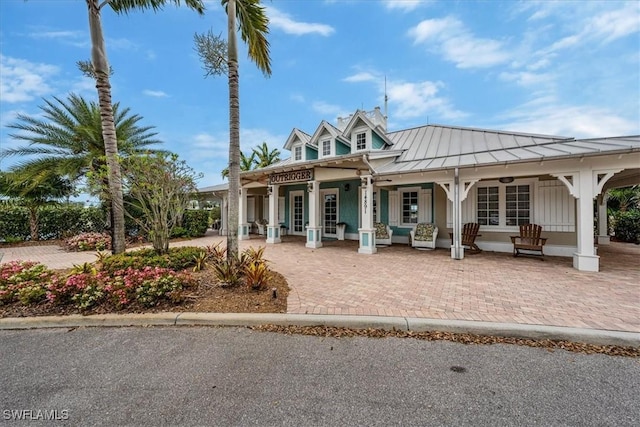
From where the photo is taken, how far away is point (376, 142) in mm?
12695

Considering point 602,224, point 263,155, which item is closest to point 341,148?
point 602,224

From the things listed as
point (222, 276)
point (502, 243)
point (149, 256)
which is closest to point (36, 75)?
point (149, 256)

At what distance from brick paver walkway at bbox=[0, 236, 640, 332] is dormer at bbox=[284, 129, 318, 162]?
23.3ft

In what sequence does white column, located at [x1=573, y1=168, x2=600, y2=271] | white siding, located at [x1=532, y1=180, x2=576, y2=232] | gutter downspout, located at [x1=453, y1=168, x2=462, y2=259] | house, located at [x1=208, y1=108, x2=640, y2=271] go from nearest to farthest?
white column, located at [x1=573, y1=168, x2=600, y2=271] → house, located at [x1=208, y1=108, x2=640, y2=271] → gutter downspout, located at [x1=453, y1=168, x2=462, y2=259] → white siding, located at [x1=532, y1=180, x2=576, y2=232]

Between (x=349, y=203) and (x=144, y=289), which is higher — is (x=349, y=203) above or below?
above

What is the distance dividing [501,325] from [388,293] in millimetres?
1803

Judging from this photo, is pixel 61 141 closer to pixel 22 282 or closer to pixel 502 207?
pixel 22 282

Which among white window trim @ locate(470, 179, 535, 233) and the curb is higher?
white window trim @ locate(470, 179, 535, 233)

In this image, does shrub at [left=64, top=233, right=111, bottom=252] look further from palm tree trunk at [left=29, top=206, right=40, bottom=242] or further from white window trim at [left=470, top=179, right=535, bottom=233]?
white window trim at [left=470, top=179, right=535, bottom=233]

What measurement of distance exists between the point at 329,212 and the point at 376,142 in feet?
13.6

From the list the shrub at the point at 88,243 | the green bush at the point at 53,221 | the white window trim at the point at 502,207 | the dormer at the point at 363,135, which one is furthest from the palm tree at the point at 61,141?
the white window trim at the point at 502,207

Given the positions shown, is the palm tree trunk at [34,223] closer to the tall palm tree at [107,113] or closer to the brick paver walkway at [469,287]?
the brick paver walkway at [469,287]

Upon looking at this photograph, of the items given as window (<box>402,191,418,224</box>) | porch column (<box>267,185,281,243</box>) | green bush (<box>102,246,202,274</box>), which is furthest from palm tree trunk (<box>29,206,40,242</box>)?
window (<box>402,191,418,224</box>)

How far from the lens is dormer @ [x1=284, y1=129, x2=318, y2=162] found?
14211 mm
